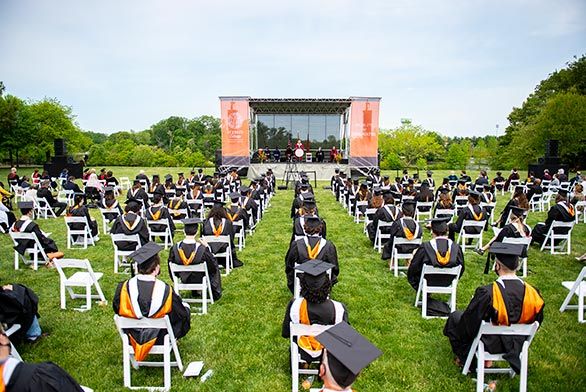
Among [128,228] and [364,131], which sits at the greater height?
[364,131]

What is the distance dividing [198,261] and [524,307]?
4.32m

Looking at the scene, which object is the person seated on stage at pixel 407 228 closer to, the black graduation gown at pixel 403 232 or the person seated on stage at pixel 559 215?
the black graduation gown at pixel 403 232

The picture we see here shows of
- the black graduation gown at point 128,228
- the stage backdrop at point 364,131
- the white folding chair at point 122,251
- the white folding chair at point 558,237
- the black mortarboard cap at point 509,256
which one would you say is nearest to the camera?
the black mortarboard cap at point 509,256

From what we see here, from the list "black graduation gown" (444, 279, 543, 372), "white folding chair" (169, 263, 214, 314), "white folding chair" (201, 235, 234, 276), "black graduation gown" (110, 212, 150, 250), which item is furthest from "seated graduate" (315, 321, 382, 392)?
"black graduation gown" (110, 212, 150, 250)

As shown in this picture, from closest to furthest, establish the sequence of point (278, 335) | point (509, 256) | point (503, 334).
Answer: point (503, 334), point (509, 256), point (278, 335)

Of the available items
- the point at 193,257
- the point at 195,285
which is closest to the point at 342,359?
the point at 195,285

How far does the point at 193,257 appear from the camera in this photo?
6281mm

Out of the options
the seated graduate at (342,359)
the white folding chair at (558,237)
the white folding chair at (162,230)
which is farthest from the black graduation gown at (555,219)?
the white folding chair at (162,230)

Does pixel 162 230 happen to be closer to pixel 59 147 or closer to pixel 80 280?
pixel 80 280

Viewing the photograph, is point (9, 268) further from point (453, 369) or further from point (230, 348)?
point (453, 369)

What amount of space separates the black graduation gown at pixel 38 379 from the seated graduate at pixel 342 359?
1727 mm

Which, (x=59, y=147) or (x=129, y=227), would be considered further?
(x=59, y=147)

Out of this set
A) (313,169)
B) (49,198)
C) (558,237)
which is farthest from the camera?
(313,169)

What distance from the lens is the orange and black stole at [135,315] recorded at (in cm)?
429
